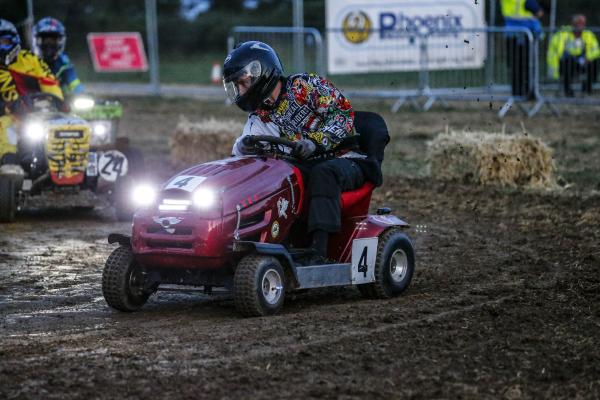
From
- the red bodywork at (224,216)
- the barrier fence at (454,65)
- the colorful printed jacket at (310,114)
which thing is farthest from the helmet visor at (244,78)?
the barrier fence at (454,65)

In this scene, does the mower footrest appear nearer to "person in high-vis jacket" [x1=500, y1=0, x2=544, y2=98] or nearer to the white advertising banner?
"person in high-vis jacket" [x1=500, y1=0, x2=544, y2=98]

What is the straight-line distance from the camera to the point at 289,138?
701cm

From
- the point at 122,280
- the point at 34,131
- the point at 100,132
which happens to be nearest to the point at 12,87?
the point at 34,131

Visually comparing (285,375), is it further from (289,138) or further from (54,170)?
(54,170)

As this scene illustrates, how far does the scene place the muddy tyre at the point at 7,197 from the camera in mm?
9984

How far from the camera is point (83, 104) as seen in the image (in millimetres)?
11211

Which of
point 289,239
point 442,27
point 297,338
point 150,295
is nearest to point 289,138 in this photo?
point 289,239

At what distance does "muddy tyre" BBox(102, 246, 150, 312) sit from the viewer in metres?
6.43

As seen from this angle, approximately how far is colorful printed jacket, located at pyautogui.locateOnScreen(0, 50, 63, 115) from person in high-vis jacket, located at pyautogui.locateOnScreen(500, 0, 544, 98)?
8532 millimetres

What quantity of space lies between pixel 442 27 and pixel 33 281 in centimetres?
1220

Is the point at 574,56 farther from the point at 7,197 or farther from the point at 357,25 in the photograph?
the point at 7,197

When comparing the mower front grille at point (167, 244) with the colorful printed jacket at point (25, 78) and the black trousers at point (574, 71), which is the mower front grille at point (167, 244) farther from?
the black trousers at point (574, 71)

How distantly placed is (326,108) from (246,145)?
0.55 metres

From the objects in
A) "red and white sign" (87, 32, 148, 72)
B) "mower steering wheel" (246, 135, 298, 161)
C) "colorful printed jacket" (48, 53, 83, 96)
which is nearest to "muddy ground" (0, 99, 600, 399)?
"mower steering wheel" (246, 135, 298, 161)
